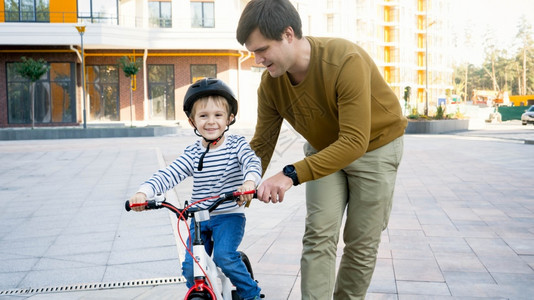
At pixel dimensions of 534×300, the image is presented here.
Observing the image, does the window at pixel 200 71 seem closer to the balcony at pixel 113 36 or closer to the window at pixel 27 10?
the balcony at pixel 113 36

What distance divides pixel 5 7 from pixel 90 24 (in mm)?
5065

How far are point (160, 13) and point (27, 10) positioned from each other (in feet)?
24.8

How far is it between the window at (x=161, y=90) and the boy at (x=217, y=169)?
34208 millimetres

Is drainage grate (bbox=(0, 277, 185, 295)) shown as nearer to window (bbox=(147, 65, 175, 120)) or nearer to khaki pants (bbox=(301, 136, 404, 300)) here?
khaki pants (bbox=(301, 136, 404, 300))

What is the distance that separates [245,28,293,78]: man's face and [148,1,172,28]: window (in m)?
34.9

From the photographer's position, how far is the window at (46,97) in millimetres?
33812

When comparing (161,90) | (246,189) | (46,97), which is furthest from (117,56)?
(246,189)

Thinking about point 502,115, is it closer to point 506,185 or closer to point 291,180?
point 506,185

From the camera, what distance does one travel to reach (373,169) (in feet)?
9.96

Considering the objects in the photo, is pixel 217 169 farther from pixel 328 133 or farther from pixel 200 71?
pixel 200 71

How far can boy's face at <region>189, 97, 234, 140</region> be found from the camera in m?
2.92

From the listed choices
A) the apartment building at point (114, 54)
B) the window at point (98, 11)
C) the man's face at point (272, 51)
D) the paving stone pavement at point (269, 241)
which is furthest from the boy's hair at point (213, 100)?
the window at point (98, 11)

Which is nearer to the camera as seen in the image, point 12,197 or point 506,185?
point 12,197

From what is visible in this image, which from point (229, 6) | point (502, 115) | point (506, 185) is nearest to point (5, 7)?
point (229, 6)
